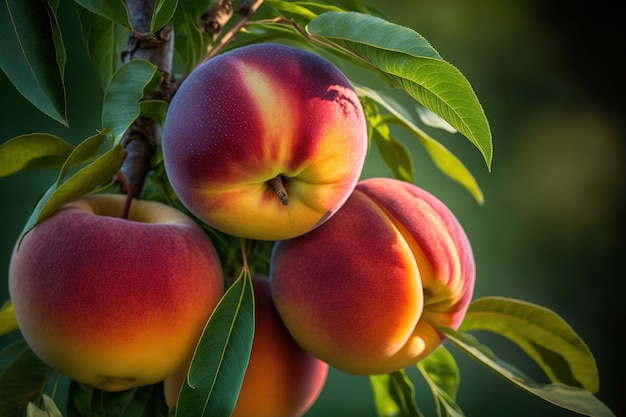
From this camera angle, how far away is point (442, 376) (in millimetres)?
593

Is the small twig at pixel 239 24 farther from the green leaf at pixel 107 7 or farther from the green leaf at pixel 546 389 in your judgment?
the green leaf at pixel 546 389

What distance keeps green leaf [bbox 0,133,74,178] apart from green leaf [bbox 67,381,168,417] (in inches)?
6.1

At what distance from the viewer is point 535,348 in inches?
22.3

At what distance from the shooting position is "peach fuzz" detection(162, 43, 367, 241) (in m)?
0.40

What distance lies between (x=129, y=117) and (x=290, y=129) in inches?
3.7

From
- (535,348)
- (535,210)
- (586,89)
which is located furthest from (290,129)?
(586,89)

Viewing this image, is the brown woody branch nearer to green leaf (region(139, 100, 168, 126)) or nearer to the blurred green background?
green leaf (region(139, 100, 168, 126))

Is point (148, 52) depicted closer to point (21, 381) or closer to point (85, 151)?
point (85, 151)

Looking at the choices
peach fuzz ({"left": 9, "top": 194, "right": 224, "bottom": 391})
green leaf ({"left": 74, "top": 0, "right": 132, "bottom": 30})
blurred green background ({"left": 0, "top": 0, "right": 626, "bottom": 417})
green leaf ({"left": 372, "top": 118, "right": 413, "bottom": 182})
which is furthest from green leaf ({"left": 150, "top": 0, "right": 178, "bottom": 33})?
blurred green background ({"left": 0, "top": 0, "right": 626, "bottom": 417})

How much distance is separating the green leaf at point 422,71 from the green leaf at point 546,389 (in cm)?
15

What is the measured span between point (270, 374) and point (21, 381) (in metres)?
0.17

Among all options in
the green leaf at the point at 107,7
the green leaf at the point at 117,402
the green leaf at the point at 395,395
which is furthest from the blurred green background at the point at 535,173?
the green leaf at the point at 107,7

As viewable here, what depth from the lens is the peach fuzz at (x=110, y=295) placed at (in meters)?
0.41

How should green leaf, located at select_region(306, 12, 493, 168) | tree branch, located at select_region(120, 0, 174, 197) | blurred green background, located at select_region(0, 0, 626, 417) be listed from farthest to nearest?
blurred green background, located at select_region(0, 0, 626, 417) → tree branch, located at select_region(120, 0, 174, 197) → green leaf, located at select_region(306, 12, 493, 168)
